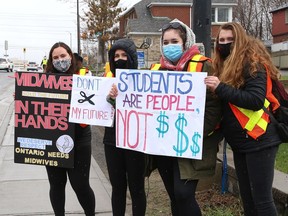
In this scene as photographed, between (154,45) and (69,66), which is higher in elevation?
(154,45)

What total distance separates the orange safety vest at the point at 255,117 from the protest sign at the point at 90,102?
1.21 m

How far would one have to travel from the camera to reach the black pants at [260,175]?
9.91 feet

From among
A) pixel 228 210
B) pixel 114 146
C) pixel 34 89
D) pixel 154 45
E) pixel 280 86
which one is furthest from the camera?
pixel 154 45

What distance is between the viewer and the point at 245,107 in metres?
2.94

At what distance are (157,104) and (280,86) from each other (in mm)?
980

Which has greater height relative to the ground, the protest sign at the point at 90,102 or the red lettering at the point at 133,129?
the protest sign at the point at 90,102

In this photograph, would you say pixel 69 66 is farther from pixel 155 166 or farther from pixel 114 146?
pixel 155 166

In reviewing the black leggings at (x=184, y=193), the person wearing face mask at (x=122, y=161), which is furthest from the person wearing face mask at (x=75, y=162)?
the black leggings at (x=184, y=193)

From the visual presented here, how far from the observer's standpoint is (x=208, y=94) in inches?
126

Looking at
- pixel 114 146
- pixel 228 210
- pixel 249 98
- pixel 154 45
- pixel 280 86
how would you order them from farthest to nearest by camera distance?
pixel 154 45, pixel 228 210, pixel 114 146, pixel 280 86, pixel 249 98

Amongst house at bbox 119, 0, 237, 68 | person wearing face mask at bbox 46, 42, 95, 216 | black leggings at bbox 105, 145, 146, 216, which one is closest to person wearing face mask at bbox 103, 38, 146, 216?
black leggings at bbox 105, 145, 146, 216

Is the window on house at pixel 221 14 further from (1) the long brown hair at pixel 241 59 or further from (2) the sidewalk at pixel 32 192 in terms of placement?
(1) the long brown hair at pixel 241 59

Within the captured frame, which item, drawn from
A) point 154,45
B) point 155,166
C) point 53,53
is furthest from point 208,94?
point 154,45

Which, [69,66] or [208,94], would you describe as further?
[69,66]
